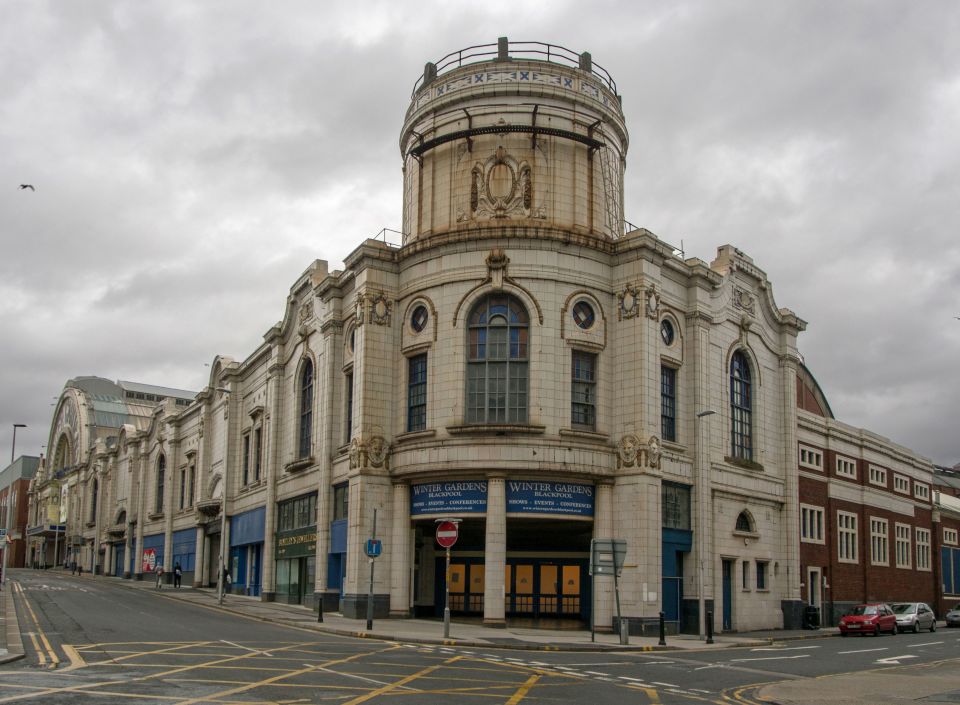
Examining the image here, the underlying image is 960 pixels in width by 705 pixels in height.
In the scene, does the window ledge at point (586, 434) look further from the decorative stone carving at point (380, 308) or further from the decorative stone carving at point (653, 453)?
the decorative stone carving at point (380, 308)

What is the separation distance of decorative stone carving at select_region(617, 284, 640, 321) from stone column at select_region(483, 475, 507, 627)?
26.7ft

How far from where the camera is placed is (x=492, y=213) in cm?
4019

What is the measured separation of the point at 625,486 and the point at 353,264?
47.7 ft

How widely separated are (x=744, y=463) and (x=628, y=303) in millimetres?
10176

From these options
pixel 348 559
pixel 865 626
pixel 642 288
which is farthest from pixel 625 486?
pixel 865 626

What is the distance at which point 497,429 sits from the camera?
118 ft

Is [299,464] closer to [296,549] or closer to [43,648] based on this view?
[296,549]

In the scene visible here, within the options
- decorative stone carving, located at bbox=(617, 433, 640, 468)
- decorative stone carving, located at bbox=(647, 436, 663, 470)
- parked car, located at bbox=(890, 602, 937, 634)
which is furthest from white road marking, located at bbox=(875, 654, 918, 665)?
parked car, located at bbox=(890, 602, 937, 634)

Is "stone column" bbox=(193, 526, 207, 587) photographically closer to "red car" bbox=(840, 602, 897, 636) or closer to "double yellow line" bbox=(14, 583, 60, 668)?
"double yellow line" bbox=(14, 583, 60, 668)

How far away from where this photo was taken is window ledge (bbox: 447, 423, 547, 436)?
118 ft


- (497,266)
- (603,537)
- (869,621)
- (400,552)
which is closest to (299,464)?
(400,552)

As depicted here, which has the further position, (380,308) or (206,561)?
(206,561)

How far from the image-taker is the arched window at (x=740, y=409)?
43.7 metres

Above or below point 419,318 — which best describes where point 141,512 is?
below
